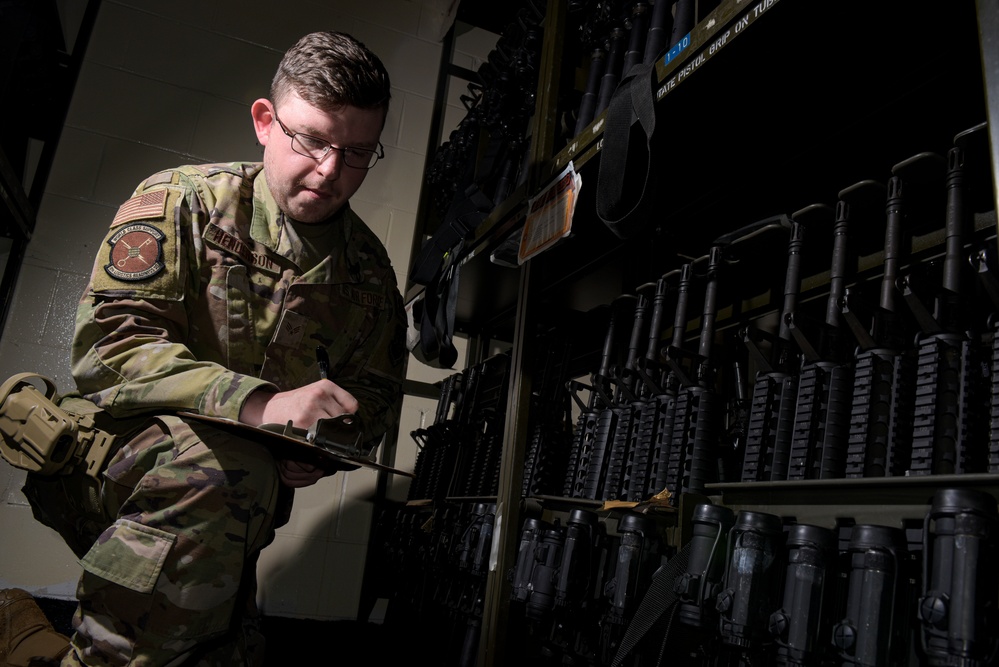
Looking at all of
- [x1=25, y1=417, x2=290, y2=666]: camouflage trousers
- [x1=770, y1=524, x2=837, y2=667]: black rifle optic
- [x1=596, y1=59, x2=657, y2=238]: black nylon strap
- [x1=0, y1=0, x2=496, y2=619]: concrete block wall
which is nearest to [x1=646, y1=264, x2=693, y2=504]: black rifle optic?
[x1=596, y1=59, x2=657, y2=238]: black nylon strap

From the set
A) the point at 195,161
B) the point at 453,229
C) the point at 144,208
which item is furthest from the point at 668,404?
the point at 195,161

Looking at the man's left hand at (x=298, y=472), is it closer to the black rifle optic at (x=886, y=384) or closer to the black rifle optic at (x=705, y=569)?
the black rifle optic at (x=705, y=569)

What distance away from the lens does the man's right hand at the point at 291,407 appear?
1108mm

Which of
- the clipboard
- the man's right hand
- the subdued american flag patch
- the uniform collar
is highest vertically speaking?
the uniform collar

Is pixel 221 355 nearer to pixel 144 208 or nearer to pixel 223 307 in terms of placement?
pixel 223 307

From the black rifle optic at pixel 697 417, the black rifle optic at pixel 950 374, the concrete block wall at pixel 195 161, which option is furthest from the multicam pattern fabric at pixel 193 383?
the concrete block wall at pixel 195 161

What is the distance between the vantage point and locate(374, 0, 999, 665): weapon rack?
975 millimetres

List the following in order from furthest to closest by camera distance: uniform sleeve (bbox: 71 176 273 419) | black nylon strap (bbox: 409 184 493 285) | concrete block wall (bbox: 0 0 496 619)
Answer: concrete block wall (bbox: 0 0 496 619) → black nylon strap (bbox: 409 184 493 285) → uniform sleeve (bbox: 71 176 273 419)

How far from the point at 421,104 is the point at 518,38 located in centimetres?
93

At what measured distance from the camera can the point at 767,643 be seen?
33.1 inches

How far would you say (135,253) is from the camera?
1207 mm

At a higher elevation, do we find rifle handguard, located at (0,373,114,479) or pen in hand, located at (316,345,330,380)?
pen in hand, located at (316,345,330,380)

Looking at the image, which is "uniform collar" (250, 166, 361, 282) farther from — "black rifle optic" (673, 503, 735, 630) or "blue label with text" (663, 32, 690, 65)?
"black rifle optic" (673, 503, 735, 630)

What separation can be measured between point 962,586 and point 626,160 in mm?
873
